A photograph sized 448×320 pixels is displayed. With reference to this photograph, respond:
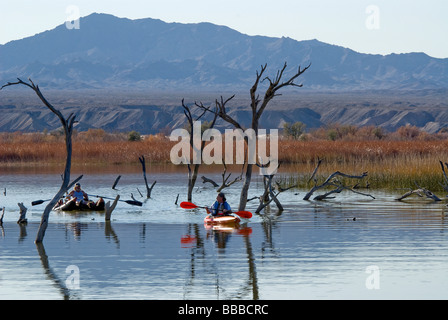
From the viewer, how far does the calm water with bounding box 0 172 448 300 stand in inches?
612

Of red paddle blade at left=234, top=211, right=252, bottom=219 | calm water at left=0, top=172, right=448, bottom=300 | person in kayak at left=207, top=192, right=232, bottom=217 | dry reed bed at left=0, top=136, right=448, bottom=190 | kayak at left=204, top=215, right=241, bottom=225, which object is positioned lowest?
calm water at left=0, top=172, right=448, bottom=300

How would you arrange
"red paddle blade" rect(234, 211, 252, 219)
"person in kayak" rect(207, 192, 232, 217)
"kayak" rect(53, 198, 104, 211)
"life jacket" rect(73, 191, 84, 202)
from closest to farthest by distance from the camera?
"person in kayak" rect(207, 192, 232, 217)
"red paddle blade" rect(234, 211, 252, 219)
"kayak" rect(53, 198, 104, 211)
"life jacket" rect(73, 191, 84, 202)

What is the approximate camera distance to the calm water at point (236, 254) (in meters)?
15.5

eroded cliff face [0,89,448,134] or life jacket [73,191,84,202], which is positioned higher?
eroded cliff face [0,89,448,134]

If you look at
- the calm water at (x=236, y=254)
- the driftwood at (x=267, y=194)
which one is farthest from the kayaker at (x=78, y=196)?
the driftwood at (x=267, y=194)

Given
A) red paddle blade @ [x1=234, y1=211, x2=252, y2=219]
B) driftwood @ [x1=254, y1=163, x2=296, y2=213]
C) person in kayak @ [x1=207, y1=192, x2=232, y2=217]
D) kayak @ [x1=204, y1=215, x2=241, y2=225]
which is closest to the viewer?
kayak @ [x1=204, y1=215, x2=241, y2=225]

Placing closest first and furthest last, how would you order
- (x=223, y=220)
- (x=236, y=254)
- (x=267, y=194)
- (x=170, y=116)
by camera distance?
(x=236, y=254), (x=223, y=220), (x=267, y=194), (x=170, y=116)

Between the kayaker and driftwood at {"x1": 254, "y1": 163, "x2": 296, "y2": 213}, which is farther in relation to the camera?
the kayaker

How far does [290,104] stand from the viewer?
164 meters

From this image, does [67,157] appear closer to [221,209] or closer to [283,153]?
[221,209]

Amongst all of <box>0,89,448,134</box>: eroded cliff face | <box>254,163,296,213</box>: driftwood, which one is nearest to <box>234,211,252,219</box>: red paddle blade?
<box>254,163,296,213</box>: driftwood

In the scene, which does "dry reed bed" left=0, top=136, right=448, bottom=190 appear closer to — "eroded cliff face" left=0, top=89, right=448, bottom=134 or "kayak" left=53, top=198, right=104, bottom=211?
"kayak" left=53, top=198, right=104, bottom=211

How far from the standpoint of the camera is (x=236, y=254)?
19.5 meters

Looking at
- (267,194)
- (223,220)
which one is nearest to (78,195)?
(267,194)
